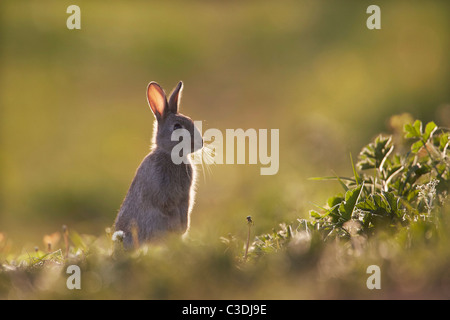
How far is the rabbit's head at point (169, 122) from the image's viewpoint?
670cm

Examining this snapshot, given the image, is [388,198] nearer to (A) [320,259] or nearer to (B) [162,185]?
(A) [320,259]

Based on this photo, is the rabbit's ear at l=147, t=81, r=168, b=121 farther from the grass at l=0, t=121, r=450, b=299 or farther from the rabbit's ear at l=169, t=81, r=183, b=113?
the grass at l=0, t=121, r=450, b=299

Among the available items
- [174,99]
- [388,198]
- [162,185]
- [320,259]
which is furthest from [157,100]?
[320,259]

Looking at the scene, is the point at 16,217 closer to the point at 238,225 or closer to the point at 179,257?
the point at 238,225

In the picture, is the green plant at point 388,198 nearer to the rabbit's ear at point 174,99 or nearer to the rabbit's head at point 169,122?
the rabbit's head at point 169,122

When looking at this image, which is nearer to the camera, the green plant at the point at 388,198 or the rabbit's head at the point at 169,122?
the green plant at the point at 388,198

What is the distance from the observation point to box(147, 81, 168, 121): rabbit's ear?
22.2ft

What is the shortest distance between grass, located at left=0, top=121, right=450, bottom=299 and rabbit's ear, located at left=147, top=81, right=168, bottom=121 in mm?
2282

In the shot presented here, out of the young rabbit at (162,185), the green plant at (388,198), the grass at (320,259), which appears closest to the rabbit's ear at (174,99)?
the young rabbit at (162,185)

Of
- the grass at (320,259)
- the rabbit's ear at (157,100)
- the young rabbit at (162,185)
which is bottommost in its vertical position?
the grass at (320,259)

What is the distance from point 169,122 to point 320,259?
132 inches
